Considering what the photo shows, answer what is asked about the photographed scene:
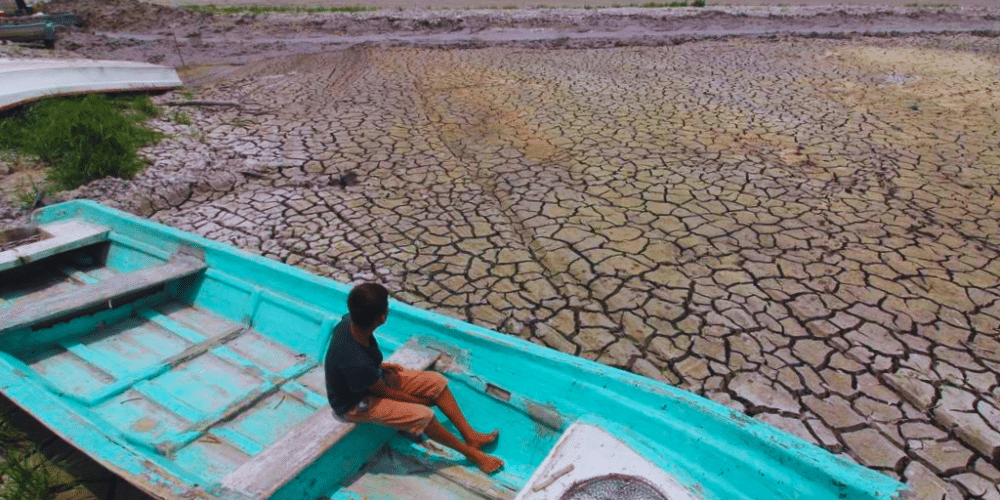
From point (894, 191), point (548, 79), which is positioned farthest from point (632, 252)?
point (548, 79)

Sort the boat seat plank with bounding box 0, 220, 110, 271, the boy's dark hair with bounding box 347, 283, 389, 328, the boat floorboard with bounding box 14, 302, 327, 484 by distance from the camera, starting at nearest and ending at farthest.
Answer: the boy's dark hair with bounding box 347, 283, 389, 328
the boat floorboard with bounding box 14, 302, 327, 484
the boat seat plank with bounding box 0, 220, 110, 271

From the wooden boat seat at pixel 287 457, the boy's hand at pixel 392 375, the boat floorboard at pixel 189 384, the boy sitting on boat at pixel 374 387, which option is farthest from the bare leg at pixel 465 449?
the boat floorboard at pixel 189 384

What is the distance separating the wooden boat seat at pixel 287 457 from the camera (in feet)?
7.81

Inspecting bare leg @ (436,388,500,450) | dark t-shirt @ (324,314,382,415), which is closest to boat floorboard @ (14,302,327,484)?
dark t-shirt @ (324,314,382,415)

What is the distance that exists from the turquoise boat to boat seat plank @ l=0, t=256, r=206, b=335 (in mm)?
13

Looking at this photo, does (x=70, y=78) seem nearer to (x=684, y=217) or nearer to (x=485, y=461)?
(x=684, y=217)

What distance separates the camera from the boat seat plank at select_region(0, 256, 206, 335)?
343cm

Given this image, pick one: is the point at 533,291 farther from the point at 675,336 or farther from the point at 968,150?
the point at 968,150

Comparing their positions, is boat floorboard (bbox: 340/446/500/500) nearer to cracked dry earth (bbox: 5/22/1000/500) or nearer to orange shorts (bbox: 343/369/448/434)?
orange shorts (bbox: 343/369/448/434)

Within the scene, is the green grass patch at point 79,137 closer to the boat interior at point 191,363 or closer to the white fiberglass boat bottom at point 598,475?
the boat interior at point 191,363

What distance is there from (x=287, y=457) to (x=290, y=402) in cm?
69

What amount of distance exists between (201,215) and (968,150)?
794 cm

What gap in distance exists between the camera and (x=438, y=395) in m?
2.87

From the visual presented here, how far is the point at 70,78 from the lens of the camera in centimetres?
813
